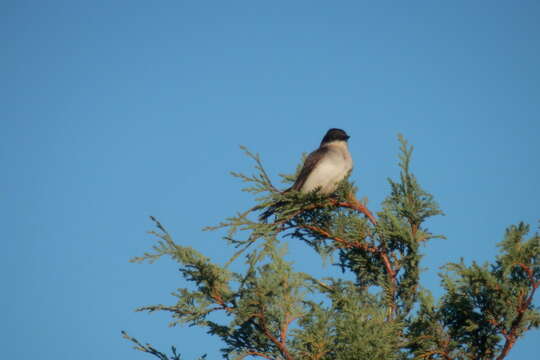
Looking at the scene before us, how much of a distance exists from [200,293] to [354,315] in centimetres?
176

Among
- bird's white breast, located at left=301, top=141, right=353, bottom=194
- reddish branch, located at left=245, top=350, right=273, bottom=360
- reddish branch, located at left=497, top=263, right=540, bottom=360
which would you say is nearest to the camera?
reddish branch, located at left=497, top=263, right=540, bottom=360

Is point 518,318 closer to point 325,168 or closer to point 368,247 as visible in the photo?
point 368,247

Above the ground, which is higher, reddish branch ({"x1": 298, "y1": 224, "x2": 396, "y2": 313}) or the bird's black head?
the bird's black head

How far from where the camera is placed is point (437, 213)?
716 cm

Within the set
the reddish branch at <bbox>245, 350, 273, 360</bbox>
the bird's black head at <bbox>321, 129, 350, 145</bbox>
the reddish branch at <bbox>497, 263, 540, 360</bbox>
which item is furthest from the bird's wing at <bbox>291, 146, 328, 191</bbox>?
the reddish branch at <bbox>497, 263, 540, 360</bbox>

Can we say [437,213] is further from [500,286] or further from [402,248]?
[500,286]

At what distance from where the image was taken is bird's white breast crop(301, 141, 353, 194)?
33.8 feet

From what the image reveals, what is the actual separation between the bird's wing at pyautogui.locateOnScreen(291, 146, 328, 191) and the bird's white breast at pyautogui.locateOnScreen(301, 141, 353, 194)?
61 millimetres

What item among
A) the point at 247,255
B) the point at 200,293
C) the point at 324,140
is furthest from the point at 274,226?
the point at 324,140

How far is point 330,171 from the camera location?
1064 cm

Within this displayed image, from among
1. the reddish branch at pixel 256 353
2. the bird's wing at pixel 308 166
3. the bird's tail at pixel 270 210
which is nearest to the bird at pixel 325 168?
the bird's wing at pixel 308 166

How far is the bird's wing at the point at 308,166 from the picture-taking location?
10016 millimetres

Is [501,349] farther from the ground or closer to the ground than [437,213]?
closer to the ground

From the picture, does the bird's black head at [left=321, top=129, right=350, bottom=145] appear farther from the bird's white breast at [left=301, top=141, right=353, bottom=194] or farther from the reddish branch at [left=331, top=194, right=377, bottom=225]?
the reddish branch at [left=331, top=194, right=377, bottom=225]
